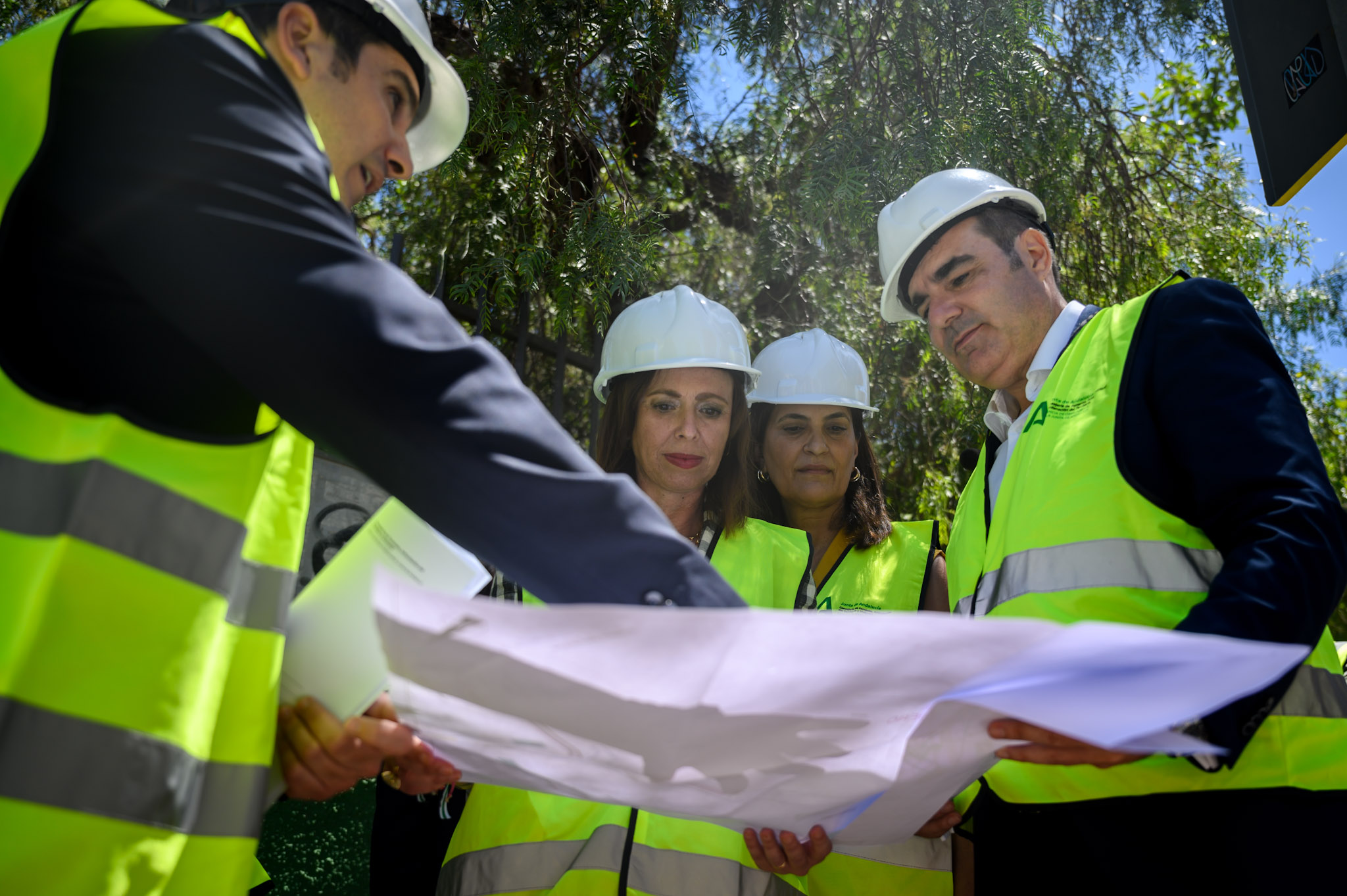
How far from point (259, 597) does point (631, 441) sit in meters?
2.43

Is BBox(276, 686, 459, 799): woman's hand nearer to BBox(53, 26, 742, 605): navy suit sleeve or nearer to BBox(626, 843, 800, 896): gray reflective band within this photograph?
BBox(53, 26, 742, 605): navy suit sleeve

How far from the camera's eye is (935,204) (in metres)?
3.10

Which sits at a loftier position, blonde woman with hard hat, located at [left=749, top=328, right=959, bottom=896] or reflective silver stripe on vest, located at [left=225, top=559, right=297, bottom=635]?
blonde woman with hard hat, located at [left=749, top=328, right=959, bottom=896]

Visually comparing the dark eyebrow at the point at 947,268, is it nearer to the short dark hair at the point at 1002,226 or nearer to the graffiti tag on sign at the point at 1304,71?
the short dark hair at the point at 1002,226

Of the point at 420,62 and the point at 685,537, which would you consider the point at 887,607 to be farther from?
the point at 420,62

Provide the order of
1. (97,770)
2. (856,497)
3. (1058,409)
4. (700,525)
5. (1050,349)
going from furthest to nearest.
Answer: (856,497) < (700,525) < (1050,349) < (1058,409) < (97,770)

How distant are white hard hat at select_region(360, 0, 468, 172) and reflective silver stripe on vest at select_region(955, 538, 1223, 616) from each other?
1.61m

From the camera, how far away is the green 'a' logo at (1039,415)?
225cm

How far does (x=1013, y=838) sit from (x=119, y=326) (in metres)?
2.14

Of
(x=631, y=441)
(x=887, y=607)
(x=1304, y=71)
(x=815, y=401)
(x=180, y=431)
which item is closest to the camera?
(x=180, y=431)

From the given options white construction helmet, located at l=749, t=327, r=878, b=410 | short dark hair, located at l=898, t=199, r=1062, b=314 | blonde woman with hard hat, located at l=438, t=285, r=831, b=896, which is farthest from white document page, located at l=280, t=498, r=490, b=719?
white construction helmet, located at l=749, t=327, r=878, b=410

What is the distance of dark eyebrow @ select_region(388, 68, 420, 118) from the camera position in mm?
1588

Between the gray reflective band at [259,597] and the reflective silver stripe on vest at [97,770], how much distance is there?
16cm

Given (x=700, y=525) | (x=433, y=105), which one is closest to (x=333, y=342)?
(x=433, y=105)
